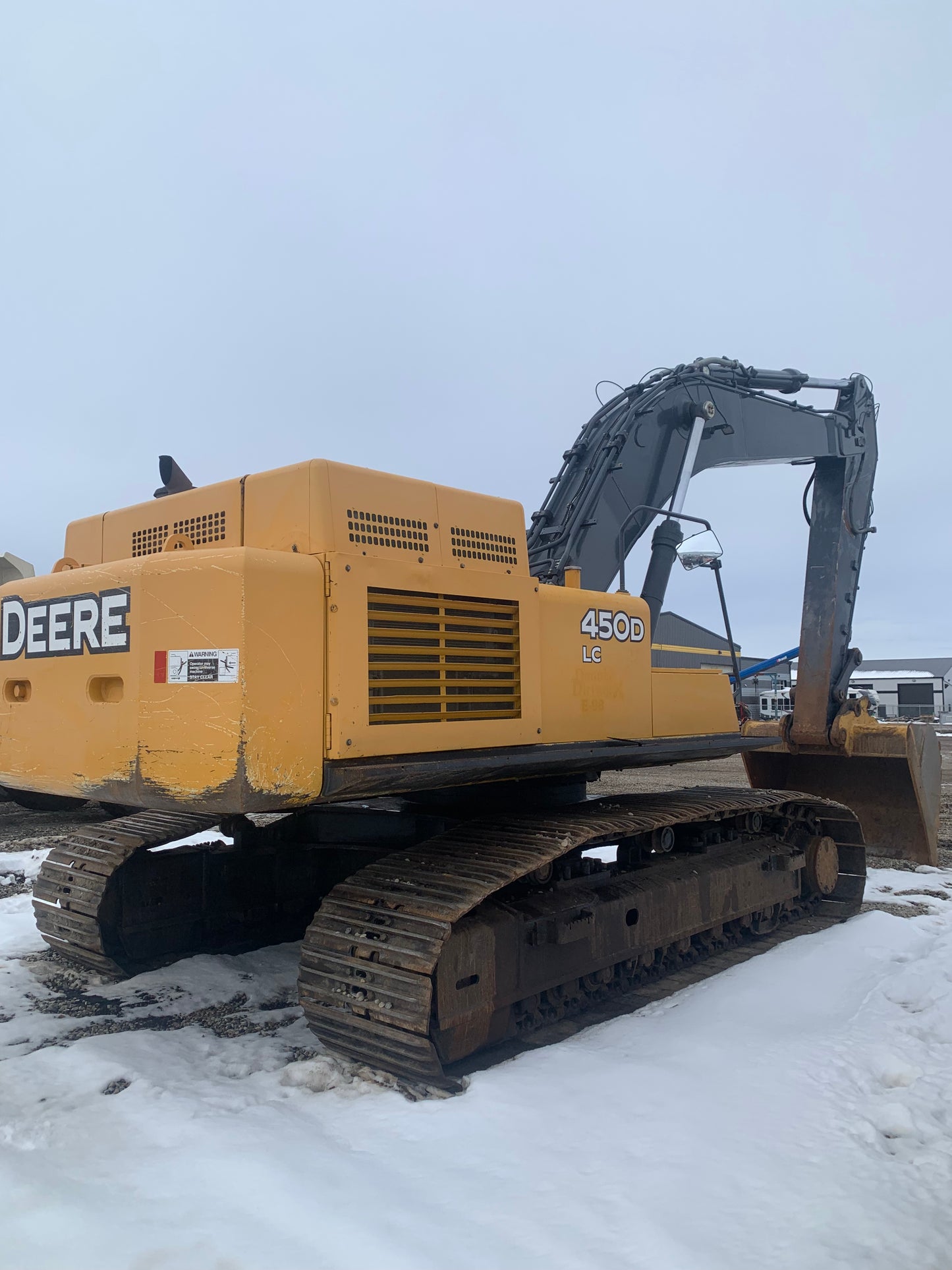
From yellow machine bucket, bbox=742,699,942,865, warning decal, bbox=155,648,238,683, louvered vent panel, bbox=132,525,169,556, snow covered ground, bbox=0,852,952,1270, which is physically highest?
louvered vent panel, bbox=132,525,169,556

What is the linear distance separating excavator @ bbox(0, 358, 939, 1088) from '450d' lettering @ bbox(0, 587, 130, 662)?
2 centimetres

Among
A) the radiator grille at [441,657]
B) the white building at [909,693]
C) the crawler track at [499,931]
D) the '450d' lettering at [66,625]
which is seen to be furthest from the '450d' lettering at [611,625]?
the white building at [909,693]

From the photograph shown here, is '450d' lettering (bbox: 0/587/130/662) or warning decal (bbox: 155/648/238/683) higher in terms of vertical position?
'450d' lettering (bbox: 0/587/130/662)

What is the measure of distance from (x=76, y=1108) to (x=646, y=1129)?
6.77 ft

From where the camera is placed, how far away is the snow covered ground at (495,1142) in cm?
267

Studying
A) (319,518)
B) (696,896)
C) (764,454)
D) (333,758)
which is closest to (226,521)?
(319,518)

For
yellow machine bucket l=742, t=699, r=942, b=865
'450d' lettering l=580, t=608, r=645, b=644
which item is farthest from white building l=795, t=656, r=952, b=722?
'450d' lettering l=580, t=608, r=645, b=644

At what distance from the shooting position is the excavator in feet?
11.7

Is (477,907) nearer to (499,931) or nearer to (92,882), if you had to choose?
(499,931)

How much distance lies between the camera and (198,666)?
3.50 m

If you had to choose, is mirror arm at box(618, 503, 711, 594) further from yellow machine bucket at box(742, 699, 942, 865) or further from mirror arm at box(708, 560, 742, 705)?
yellow machine bucket at box(742, 699, 942, 865)

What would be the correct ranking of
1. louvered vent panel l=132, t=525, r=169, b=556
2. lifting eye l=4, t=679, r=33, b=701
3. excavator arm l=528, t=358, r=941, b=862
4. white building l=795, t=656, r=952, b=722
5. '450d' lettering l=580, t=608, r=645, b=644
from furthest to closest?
white building l=795, t=656, r=952, b=722 → excavator arm l=528, t=358, r=941, b=862 → '450d' lettering l=580, t=608, r=645, b=644 → louvered vent panel l=132, t=525, r=169, b=556 → lifting eye l=4, t=679, r=33, b=701

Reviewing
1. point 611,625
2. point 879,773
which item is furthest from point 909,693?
point 611,625

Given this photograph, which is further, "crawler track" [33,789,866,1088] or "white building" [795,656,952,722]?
"white building" [795,656,952,722]
